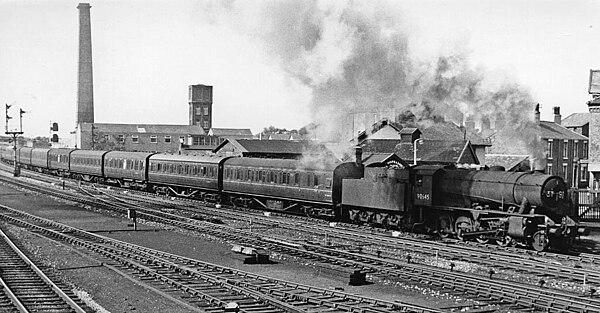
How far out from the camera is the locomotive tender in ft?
72.3

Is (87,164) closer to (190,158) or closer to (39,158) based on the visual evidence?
Answer: (39,158)

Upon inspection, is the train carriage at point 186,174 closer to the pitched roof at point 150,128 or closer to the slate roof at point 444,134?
the slate roof at point 444,134

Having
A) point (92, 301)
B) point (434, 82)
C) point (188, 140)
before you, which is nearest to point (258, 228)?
point (434, 82)

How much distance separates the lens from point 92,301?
1487 cm

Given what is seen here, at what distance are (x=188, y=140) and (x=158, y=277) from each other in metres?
96.5

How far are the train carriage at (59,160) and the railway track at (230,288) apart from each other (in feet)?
146

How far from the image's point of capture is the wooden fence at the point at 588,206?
2366cm

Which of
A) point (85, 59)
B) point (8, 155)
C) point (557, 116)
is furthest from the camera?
point (8, 155)

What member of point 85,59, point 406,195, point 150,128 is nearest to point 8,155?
point 85,59

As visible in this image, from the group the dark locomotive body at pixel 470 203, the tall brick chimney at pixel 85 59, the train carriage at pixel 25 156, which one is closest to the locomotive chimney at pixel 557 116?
the dark locomotive body at pixel 470 203

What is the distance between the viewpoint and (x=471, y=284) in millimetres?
16266

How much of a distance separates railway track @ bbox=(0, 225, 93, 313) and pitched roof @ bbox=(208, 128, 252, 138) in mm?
100609

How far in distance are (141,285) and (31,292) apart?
250 cm

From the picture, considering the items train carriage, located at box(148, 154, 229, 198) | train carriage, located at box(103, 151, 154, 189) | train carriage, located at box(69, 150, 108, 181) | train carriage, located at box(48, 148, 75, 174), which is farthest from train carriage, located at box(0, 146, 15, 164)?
train carriage, located at box(148, 154, 229, 198)
